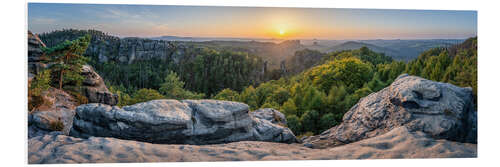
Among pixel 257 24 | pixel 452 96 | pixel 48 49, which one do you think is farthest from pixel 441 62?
pixel 48 49

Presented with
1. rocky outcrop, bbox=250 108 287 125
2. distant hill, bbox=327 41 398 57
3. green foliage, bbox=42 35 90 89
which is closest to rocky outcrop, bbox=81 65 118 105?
green foliage, bbox=42 35 90 89

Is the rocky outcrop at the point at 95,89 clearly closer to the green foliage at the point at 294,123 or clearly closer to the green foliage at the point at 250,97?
the green foliage at the point at 250,97

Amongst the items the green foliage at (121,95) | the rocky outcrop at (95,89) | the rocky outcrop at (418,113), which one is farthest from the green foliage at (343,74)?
the rocky outcrop at (95,89)

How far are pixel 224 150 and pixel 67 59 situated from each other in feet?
14.5

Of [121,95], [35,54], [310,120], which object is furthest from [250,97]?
[35,54]

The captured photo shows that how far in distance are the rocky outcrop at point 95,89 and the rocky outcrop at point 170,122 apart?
1526 mm

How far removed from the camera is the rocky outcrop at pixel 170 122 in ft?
20.1

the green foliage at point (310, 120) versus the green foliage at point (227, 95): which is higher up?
the green foliage at point (227, 95)

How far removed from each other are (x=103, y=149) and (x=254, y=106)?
407 centimetres

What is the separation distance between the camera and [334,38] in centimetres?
878

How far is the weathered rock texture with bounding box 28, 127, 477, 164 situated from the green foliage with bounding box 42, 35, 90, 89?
5.83 ft

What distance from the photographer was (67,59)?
7266mm

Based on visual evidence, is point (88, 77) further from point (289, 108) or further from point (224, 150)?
point (289, 108)

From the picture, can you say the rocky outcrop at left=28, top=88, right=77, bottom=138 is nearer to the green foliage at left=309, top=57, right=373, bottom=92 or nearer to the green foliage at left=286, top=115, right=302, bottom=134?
the green foliage at left=286, top=115, right=302, bottom=134
